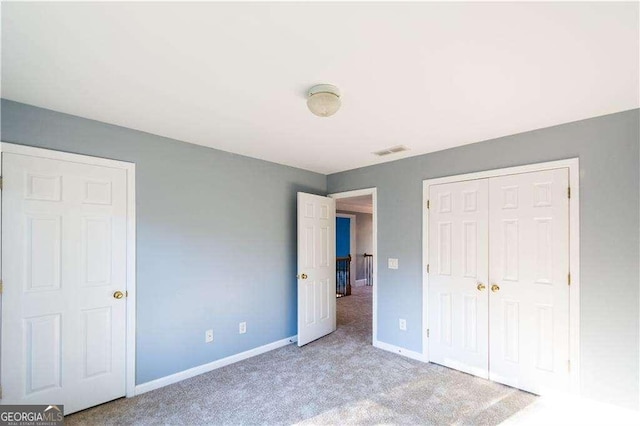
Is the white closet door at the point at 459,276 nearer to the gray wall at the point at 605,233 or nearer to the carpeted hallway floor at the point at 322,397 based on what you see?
the carpeted hallway floor at the point at 322,397

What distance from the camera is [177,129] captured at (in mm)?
2799

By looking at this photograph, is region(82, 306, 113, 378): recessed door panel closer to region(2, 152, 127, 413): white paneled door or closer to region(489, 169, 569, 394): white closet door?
region(2, 152, 127, 413): white paneled door

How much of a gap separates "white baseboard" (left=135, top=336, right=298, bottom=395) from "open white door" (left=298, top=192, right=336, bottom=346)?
288 millimetres

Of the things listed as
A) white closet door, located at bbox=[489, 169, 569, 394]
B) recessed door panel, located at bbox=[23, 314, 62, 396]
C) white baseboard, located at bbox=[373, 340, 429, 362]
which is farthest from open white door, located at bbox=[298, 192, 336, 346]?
recessed door panel, located at bbox=[23, 314, 62, 396]

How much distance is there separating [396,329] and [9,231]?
12.2 feet

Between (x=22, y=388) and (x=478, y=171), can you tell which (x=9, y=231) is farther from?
(x=478, y=171)

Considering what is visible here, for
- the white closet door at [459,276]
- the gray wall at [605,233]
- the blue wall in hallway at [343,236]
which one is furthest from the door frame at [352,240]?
the gray wall at [605,233]

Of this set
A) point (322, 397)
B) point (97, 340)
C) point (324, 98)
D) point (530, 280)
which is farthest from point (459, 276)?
point (97, 340)

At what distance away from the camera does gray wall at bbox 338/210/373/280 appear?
9.15 metres

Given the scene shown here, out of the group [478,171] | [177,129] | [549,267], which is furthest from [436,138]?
[177,129]

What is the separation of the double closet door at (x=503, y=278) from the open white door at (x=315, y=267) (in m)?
1.49

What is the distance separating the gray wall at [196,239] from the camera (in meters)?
2.62

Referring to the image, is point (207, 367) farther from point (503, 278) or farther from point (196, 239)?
point (503, 278)

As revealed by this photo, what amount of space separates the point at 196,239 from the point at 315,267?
5.47ft
